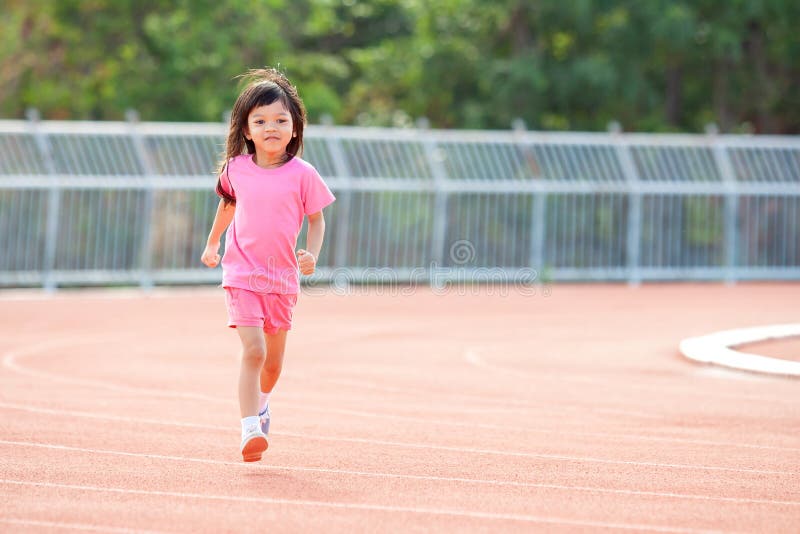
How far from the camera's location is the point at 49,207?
72.1 feet

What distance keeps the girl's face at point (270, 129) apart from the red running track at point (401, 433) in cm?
157

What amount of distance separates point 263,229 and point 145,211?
15306 millimetres

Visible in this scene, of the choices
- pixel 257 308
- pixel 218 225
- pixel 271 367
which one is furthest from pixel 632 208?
pixel 257 308

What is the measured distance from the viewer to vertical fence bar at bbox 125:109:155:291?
880 inches

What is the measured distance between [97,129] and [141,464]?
15.8 m

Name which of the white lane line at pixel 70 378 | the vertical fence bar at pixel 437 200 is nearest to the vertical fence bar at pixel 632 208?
the vertical fence bar at pixel 437 200

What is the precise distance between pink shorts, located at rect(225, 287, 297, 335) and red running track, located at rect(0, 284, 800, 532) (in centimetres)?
70

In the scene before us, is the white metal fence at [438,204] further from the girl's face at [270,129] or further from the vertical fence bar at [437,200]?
the girl's face at [270,129]

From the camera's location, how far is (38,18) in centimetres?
3431

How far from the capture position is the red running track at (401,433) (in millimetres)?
6113

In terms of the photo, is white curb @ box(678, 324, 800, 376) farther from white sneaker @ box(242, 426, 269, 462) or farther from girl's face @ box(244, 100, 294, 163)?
white sneaker @ box(242, 426, 269, 462)

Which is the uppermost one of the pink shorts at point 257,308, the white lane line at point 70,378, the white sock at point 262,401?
the pink shorts at point 257,308

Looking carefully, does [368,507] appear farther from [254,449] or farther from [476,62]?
[476,62]

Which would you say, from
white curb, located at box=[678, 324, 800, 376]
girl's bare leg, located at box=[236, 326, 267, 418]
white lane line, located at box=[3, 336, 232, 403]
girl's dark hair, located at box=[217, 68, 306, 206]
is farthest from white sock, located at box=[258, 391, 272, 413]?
white curb, located at box=[678, 324, 800, 376]
